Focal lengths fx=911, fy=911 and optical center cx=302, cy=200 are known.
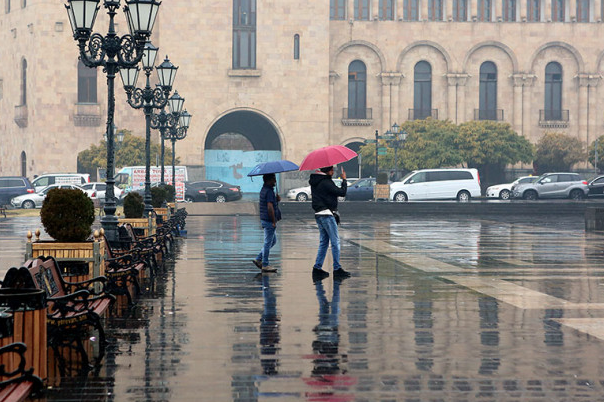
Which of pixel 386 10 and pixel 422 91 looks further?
pixel 422 91

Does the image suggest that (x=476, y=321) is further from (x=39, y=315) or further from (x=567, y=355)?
(x=39, y=315)

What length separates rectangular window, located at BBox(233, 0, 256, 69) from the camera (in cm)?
6012

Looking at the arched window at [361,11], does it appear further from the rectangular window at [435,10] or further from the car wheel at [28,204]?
the car wheel at [28,204]

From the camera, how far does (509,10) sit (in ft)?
212

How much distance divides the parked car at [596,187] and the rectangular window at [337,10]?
22.6 meters

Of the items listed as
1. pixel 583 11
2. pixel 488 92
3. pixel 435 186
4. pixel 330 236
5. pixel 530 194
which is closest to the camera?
pixel 330 236

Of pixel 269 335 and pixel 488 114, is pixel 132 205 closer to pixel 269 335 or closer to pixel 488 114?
pixel 269 335

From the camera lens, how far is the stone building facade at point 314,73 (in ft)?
197

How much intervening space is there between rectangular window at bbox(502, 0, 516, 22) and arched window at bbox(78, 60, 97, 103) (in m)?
28.9

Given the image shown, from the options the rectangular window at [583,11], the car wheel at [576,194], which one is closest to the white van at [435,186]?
the car wheel at [576,194]

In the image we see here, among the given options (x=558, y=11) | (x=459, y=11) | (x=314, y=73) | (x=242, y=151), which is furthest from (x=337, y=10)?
(x=558, y=11)

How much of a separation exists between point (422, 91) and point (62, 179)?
27307 mm

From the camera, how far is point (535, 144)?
64.6 meters

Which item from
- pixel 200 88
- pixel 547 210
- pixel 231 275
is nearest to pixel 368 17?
pixel 200 88
